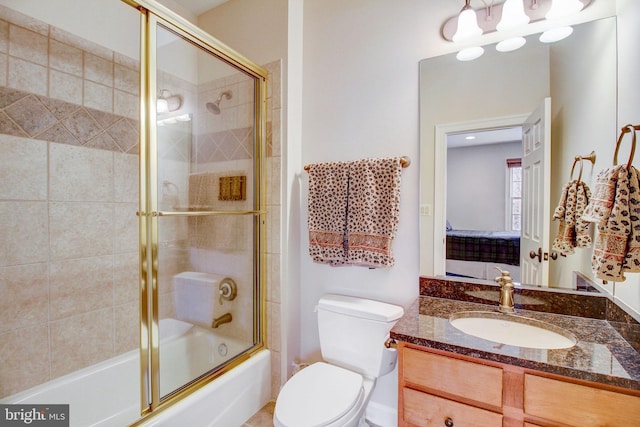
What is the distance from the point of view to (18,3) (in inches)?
52.7

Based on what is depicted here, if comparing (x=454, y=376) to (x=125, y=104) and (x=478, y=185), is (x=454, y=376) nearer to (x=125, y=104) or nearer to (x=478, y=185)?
(x=478, y=185)

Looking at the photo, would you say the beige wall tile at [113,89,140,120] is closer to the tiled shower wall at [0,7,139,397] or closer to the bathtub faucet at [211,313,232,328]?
the tiled shower wall at [0,7,139,397]

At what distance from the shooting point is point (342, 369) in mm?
1471

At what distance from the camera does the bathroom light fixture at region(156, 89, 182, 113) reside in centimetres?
144

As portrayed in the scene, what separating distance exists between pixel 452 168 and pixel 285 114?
3.37 feet

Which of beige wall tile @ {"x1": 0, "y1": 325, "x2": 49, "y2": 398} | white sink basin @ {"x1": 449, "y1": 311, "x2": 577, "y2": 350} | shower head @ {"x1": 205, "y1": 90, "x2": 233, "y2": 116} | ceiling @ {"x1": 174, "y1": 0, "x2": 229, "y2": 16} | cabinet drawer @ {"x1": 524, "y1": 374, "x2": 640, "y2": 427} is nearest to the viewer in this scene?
cabinet drawer @ {"x1": 524, "y1": 374, "x2": 640, "y2": 427}

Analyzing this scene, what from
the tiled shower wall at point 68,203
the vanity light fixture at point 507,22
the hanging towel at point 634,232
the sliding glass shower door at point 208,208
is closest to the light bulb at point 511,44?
the vanity light fixture at point 507,22

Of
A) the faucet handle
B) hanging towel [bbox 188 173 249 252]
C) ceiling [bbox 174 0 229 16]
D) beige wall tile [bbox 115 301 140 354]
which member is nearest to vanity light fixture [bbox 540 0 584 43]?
the faucet handle

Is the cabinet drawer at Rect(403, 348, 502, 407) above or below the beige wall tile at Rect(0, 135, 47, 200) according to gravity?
below

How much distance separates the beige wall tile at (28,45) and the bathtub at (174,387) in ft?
4.73

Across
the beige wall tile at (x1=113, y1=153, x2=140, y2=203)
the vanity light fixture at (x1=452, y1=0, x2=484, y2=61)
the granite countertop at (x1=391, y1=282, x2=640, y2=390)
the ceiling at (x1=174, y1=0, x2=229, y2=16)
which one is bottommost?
the granite countertop at (x1=391, y1=282, x2=640, y2=390)

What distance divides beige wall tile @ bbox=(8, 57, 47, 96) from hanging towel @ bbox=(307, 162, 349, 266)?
1.40m

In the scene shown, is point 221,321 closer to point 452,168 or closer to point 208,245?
point 208,245

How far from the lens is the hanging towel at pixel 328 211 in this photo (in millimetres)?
1636
